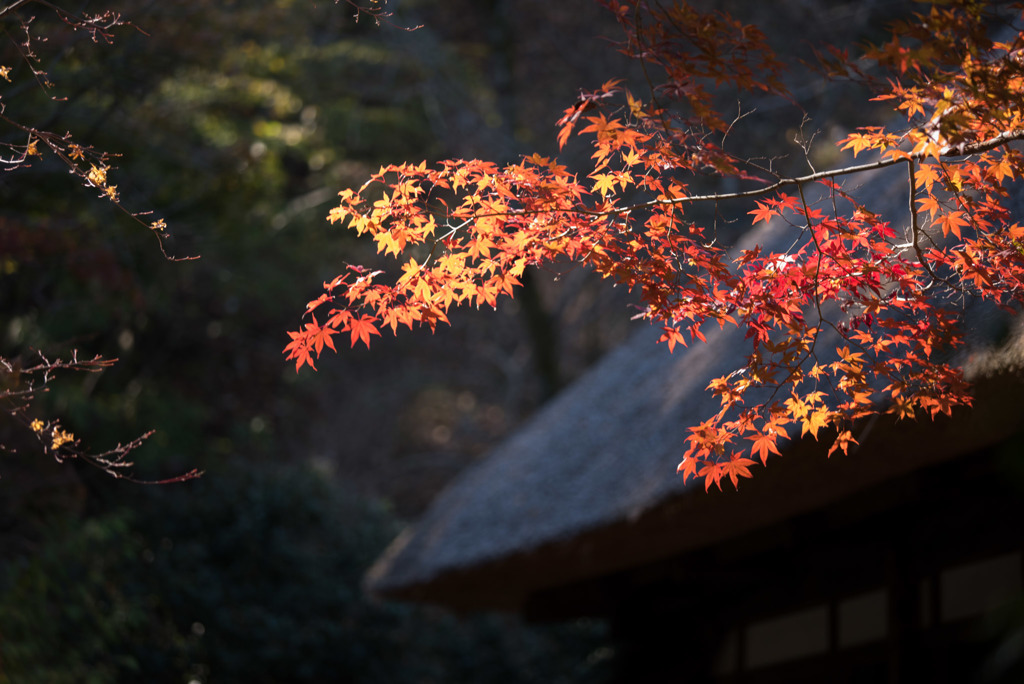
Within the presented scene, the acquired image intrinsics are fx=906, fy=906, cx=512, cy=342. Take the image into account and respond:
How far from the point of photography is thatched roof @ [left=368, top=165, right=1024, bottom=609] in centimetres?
239

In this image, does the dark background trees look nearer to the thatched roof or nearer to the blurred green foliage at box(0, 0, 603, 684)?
the blurred green foliage at box(0, 0, 603, 684)

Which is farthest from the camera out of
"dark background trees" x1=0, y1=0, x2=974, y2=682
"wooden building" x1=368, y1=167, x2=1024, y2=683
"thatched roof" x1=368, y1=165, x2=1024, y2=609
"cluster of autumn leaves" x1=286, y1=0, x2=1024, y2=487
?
"dark background trees" x1=0, y1=0, x2=974, y2=682

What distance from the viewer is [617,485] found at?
11.5ft

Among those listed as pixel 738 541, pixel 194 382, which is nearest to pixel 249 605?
pixel 194 382

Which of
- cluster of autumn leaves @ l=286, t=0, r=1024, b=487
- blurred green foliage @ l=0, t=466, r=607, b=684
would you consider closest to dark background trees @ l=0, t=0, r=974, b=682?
blurred green foliage @ l=0, t=466, r=607, b=684

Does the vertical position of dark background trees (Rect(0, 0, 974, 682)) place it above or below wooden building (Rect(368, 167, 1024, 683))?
above

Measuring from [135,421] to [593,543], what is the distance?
540cm

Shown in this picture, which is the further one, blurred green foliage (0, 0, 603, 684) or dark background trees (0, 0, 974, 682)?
dark background trees (0, 0, 974, 682)

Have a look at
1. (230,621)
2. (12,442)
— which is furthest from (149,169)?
(230,621)

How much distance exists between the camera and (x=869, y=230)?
1812 mm

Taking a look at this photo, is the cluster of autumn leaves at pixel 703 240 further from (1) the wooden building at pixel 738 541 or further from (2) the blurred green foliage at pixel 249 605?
(2) the blurred green foliage at pixel 249 605

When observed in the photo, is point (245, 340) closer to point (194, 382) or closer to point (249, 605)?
point (194, 382)

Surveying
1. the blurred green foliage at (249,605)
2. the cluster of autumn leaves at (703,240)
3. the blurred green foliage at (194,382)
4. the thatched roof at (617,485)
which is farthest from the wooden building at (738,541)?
the blurred green foliage at (194,382)

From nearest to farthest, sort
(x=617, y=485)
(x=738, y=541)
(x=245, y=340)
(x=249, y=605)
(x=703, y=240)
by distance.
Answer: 1. (x=703, y=240)
2. (x=617, y=485)
3. (x=738, y=541)
4. (x=249, y=605)
5. (x=245, y=340)
